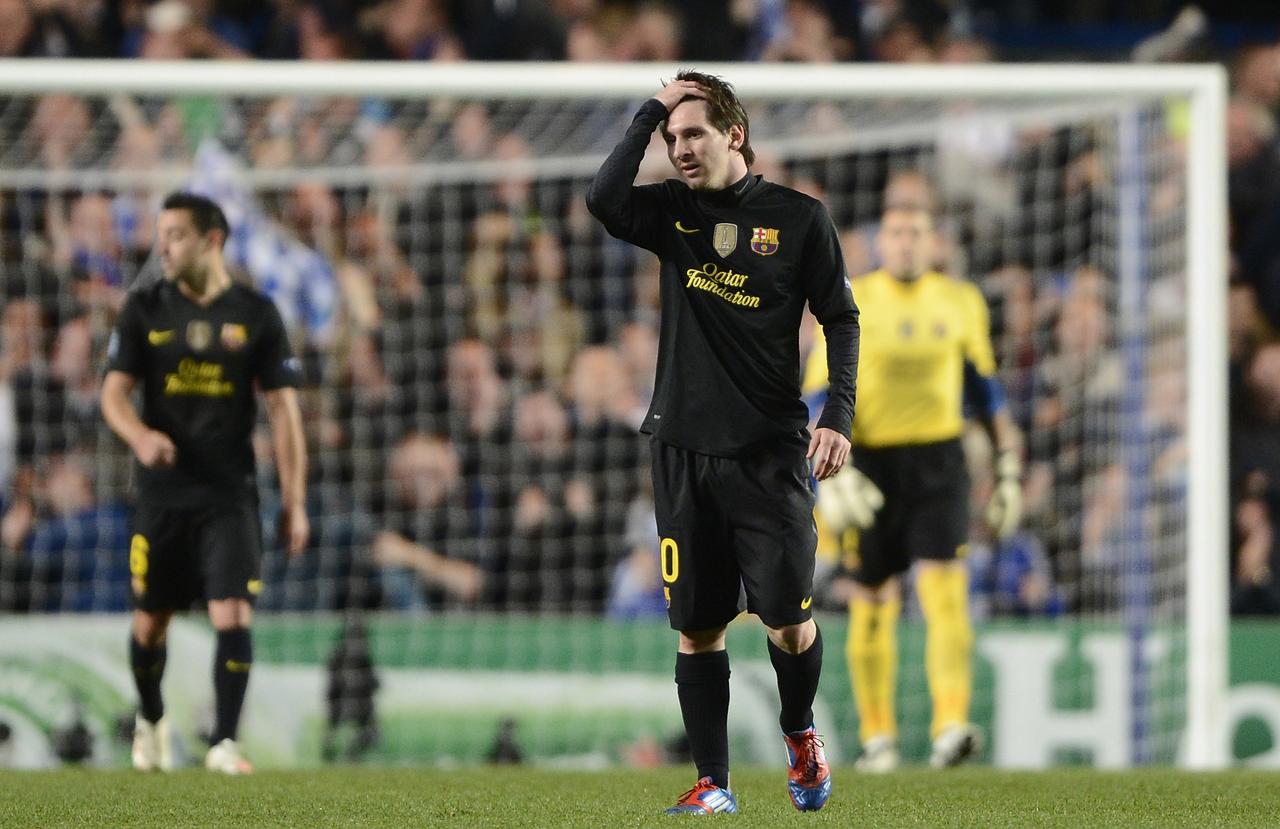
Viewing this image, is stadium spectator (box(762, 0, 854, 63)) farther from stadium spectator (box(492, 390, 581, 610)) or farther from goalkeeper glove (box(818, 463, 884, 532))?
goalkeeper glove (box(818, 463, 884, 532))

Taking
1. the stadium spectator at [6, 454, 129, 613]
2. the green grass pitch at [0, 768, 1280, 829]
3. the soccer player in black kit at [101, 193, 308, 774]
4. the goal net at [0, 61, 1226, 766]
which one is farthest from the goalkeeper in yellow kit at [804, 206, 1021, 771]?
the stadium spectator at [6, 454, 129, 613]

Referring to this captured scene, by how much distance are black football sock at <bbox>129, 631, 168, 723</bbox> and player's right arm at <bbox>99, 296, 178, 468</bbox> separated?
2.49 feet

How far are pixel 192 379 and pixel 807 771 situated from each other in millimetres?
3092

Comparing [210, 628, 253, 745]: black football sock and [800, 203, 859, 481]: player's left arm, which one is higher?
[800, 203, 859, 481]: player's left arm

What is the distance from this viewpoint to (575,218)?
10672mm

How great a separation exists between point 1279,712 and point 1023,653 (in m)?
1.21

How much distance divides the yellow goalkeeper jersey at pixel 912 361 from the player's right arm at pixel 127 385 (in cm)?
272

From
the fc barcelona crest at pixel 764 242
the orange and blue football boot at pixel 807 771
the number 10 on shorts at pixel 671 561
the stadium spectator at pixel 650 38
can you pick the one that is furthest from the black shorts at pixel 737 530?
the stadium spectator at pixel 650 38

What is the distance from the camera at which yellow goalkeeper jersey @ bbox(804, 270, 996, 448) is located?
8.05 metres

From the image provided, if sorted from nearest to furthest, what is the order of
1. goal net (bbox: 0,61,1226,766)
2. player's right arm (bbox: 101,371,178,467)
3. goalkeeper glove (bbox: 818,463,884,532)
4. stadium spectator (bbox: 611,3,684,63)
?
player's right arm (bbox: 101,371,178,467)
goalkeeper glove (bbox: 818,463,884,532)
goal net (bbox: 0,61,1226,766)
stadium spectator (bbox: 611,3,684,63)

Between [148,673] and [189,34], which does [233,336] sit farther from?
[189,34]

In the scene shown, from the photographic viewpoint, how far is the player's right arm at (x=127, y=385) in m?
6.82

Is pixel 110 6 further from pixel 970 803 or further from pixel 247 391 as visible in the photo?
pixel 970 803

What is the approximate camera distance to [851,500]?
8.04 metres
